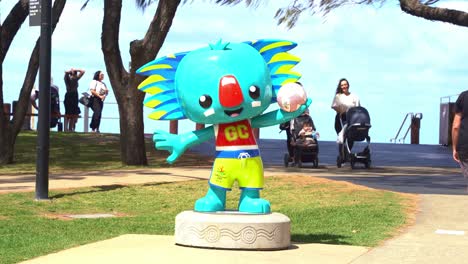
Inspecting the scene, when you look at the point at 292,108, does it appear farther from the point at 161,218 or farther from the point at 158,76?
the point at 161,218

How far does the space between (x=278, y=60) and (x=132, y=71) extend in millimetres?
11384

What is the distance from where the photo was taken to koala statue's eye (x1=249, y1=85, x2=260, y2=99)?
336 inches

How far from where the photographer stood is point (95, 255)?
804 cm

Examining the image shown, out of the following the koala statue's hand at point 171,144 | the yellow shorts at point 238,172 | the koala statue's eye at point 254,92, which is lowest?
the yellow shorts at point 238,172

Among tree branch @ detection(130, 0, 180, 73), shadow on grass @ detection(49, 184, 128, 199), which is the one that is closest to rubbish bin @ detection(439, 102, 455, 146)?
tree branch @ detection(130, 0, 180, 73)

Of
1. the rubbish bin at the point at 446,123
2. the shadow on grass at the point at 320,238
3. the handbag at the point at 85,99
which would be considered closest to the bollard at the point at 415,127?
the rubbish bin at the point at 446,123

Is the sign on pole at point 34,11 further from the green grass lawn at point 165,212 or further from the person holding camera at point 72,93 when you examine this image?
the person holding camera at point 72,93

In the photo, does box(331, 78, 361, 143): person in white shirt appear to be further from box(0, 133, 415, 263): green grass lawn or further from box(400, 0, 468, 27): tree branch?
box(400, 0, 468, 27): tree branch

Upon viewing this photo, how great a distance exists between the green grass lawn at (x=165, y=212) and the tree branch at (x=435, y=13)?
700 centimetres

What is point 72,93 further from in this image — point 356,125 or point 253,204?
point 253,204

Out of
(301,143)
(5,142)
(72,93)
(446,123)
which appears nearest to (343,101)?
(301,143)

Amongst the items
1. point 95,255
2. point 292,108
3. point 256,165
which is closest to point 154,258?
point 95,255

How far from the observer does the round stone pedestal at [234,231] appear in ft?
27.2

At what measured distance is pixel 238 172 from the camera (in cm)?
865
